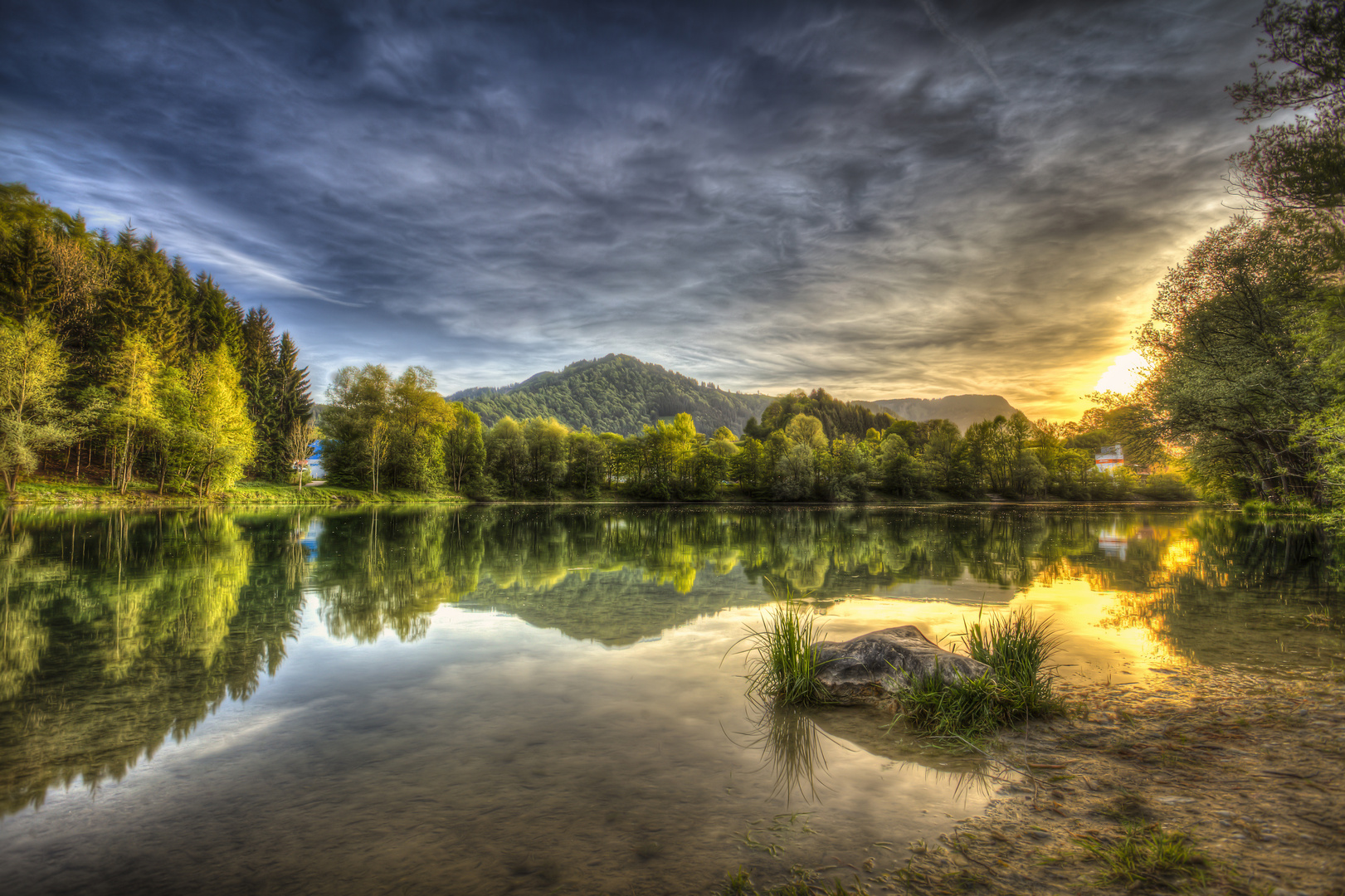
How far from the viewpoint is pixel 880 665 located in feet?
25.2

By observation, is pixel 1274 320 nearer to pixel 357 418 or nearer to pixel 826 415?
pixel 357 418

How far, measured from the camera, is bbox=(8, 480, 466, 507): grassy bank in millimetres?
38688

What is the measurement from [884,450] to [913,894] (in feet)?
339

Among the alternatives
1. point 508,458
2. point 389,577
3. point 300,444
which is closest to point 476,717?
point 389,577

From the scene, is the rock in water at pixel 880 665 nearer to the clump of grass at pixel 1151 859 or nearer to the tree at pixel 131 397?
the clump of grass at pixel 1151 859

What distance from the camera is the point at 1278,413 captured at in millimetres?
24031

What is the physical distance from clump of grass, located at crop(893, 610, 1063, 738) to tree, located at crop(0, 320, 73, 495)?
5181 cm

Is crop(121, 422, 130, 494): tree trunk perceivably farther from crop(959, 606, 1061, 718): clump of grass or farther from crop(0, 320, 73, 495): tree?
crop(959, 606, 1061, 718): clump of grass

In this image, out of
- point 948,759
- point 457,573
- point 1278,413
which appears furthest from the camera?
point 1278,413

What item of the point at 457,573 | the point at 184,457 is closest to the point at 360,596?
the point at 457,573

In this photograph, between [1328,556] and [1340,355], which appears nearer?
[1340,355]

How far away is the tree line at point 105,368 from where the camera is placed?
3688 centimetres

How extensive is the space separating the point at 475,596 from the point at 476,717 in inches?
325

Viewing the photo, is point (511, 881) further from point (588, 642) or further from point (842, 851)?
point (588, 642)
